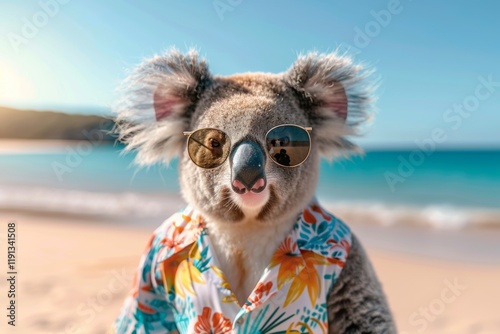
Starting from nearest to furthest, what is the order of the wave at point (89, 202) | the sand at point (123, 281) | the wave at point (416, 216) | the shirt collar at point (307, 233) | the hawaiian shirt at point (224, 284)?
1. the hawaiian shirt at point (224, 284)
2. the shirt collar at point (307, 233)
3. the sand at point (123, 281)
4. the wave at point (416, 216)
5. the wave at point (89, 202)

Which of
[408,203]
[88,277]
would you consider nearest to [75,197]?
[88,277]

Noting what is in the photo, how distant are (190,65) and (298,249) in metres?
1.00

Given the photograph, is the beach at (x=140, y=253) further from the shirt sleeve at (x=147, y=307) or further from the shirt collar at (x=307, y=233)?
the shirt sleeve at (x=147, y=307)

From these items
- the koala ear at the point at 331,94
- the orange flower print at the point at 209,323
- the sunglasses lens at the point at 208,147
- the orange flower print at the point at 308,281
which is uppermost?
the koala ear at the point at 331,94

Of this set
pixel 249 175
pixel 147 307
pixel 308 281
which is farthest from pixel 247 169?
pixel 147 307

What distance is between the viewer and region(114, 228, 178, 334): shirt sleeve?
2051 mm

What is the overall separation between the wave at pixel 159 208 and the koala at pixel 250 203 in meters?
6.59

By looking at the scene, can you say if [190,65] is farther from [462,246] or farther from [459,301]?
[462,246]

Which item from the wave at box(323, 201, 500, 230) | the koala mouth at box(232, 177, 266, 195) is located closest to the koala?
the koala mouth at box(232, 177, 266, 195)

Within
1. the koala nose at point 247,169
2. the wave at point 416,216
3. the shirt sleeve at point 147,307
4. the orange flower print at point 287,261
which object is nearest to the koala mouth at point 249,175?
the koala nose at point 247,169

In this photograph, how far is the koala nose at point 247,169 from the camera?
5.47ft

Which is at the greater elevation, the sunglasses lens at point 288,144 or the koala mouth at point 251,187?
the sunglasses lens at point 288,144

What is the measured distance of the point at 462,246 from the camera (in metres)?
6.37

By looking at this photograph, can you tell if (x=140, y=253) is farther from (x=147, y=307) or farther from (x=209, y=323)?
(x=209, y=323)
